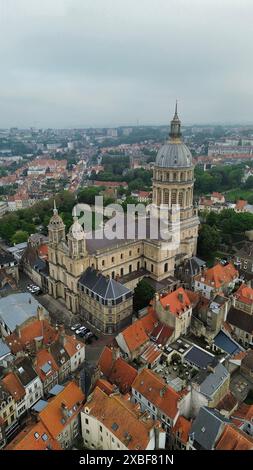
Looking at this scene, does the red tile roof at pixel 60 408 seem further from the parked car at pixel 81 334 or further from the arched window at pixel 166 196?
the arched window at pixel 166 196

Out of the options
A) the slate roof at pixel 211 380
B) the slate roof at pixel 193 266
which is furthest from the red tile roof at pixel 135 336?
the slate roof at pixel 193 266

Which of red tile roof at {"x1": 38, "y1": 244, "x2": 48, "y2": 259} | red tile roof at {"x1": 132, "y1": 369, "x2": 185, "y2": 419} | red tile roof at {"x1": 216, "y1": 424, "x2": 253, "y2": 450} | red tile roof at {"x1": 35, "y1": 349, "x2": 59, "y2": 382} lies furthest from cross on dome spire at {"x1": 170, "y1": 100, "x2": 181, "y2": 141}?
red tile roof at {"x1": 216, "y1": 424, "x2": 253, "y2": 450}

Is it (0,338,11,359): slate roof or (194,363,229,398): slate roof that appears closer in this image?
(194,363,229,398): slate roof

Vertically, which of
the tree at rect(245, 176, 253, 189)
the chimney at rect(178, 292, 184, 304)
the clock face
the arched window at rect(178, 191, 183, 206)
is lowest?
the chimney at rect(178, 292, 184, 304)

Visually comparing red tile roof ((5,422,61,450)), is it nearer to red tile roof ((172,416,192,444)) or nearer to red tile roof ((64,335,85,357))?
red tile roof ((64,335,85,357))

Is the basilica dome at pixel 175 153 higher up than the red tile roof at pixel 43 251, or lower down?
higher up

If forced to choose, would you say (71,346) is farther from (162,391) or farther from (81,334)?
(162,391)
